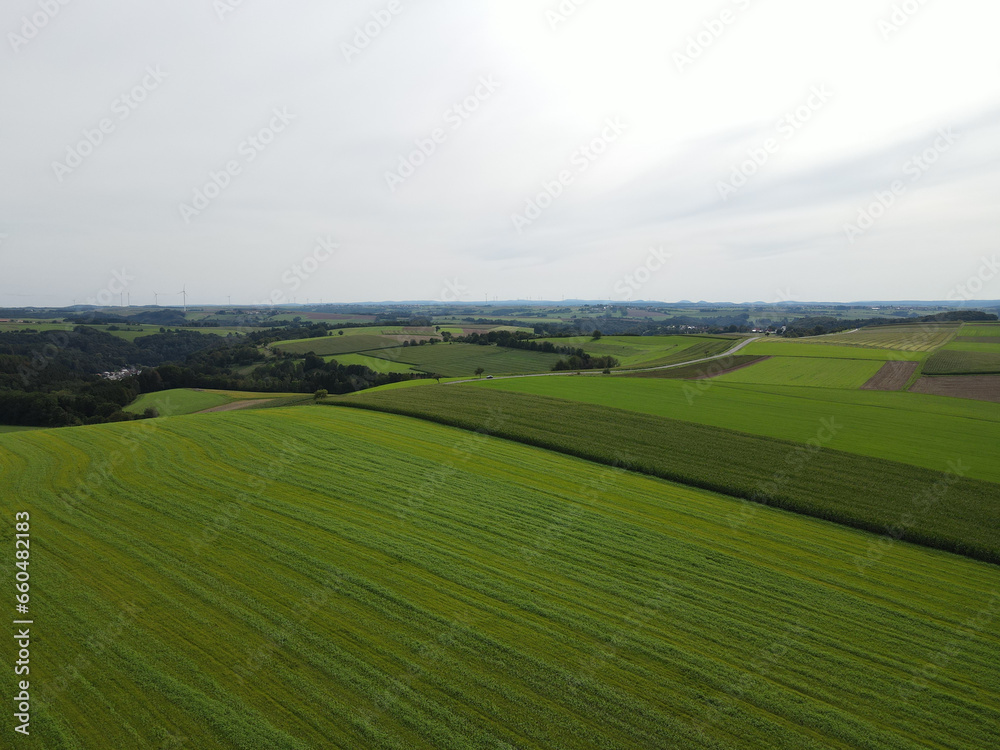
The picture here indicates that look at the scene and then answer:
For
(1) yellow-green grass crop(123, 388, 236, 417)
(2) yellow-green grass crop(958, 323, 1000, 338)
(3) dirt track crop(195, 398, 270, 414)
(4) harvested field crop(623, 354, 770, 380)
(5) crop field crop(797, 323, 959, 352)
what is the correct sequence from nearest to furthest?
(3) dirt track crop(195, 398, 270, 414) < (1) yellow-green grass crop(123, 388, 236, 417) < (4) harvested field crop(623, 354, 770, 380) < (5) crop field crop(797, 323, 959, 352) < (2) yellow-green grass crop(958, 323, 1000, 338)

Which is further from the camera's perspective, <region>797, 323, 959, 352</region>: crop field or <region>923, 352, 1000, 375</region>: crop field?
<region>797, 323, 959, 352</region>: crop field

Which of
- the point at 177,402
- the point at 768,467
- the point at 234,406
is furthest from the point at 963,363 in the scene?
the point at 177,402

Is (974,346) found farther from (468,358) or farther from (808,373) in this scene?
(468,358)

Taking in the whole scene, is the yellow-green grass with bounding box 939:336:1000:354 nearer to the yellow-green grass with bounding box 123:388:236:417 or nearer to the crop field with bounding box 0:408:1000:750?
the crop field with bounding box 0:408:1000:750

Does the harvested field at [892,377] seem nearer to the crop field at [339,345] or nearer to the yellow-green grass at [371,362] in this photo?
the yellow-green grass at [371,362]

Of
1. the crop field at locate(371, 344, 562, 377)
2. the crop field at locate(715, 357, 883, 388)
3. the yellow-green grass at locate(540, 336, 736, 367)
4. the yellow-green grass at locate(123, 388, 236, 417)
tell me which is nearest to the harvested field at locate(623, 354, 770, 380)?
the crop field at locate(715, 357, 883, 388)

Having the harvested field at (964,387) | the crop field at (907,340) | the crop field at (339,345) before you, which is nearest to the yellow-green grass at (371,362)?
the crop field at (339,345)
